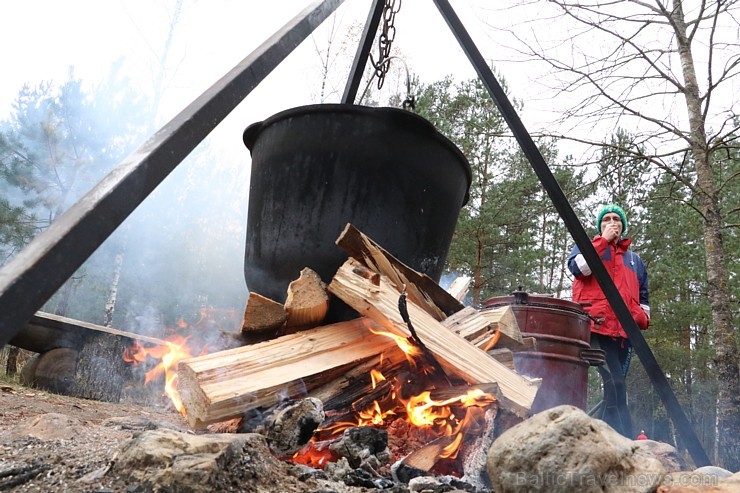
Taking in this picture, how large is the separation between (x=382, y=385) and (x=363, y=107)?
1.05 meters

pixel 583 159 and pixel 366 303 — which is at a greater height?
pixel 583 159

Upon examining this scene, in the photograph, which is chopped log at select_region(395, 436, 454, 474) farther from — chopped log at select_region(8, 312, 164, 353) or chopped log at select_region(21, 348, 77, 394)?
chopped log at select_region(21, 348, 77, 394)

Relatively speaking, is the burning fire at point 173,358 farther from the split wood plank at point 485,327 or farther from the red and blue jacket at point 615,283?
the red and blue jacket at point 615,283

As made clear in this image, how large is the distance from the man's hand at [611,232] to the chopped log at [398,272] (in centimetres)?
188

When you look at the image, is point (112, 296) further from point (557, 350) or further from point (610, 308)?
point (610, 308)

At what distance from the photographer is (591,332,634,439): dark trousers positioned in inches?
128

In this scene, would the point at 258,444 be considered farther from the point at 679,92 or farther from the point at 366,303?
the point at 679,92

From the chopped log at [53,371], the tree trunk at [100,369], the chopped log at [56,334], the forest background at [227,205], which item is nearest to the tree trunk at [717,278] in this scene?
the forest background at [227,205]

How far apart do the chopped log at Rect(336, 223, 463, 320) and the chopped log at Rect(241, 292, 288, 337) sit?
0.33 metres

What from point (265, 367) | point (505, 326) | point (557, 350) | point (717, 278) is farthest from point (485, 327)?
point (717, 278)

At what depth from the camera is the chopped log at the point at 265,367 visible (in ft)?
4.06

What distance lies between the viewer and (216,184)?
12.6m

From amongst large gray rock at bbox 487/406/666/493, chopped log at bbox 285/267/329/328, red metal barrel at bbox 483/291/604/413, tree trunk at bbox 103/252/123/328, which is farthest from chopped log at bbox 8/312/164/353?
tree trunk at bbox 103/252/123/328

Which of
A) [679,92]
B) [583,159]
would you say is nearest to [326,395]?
[583,159]
